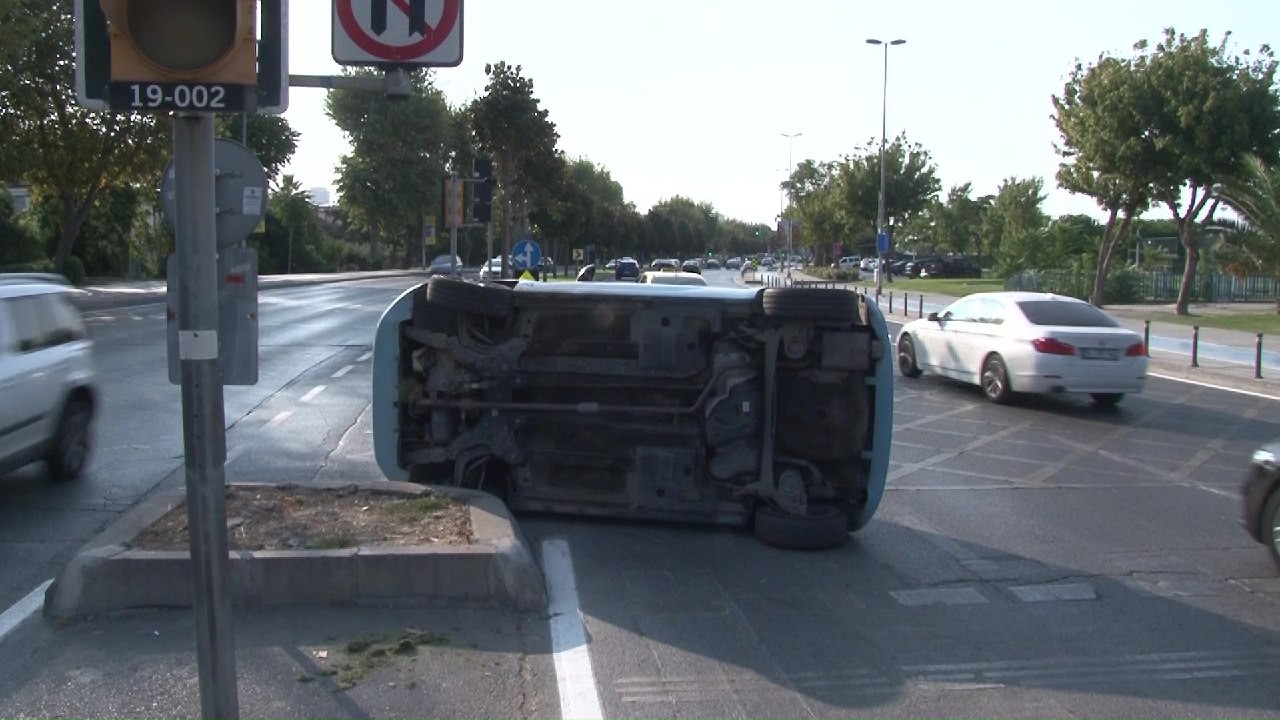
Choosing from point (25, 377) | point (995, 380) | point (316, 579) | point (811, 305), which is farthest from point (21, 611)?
point (995, 380)

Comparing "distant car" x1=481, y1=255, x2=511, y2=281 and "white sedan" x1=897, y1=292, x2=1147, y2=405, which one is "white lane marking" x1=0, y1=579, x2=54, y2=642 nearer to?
"distant car" x1=481, y1=255, x2=511, y2=281

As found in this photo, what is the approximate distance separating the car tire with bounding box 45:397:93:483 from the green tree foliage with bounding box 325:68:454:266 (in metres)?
73.0

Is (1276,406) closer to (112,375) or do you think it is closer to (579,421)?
(579,421)

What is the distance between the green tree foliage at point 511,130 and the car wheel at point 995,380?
72.3 ft

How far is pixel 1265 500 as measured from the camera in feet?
26.1

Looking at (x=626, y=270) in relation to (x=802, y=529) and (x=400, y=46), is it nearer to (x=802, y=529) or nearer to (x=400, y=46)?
(x=400, y=46)

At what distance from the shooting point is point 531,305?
8.92 metres

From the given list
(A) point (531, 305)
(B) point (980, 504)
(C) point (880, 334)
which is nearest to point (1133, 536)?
(B) point (980, 504)

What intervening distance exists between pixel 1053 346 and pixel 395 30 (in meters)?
10.5

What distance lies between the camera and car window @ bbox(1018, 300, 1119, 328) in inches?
651

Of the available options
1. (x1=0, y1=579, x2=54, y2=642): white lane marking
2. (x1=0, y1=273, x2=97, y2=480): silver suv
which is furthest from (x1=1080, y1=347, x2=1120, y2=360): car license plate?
(x1=0, y1=579, x2=54, y2=642): white lane marking

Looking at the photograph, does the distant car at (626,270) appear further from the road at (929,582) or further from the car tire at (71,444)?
the car tire at (71,444)

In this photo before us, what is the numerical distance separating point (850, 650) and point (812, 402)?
256 cm

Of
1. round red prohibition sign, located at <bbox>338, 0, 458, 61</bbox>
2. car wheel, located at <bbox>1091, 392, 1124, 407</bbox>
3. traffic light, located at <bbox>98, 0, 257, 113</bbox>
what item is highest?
round red prohibition sign, located at <bbox>338, 0, 458, 61</bbox>
